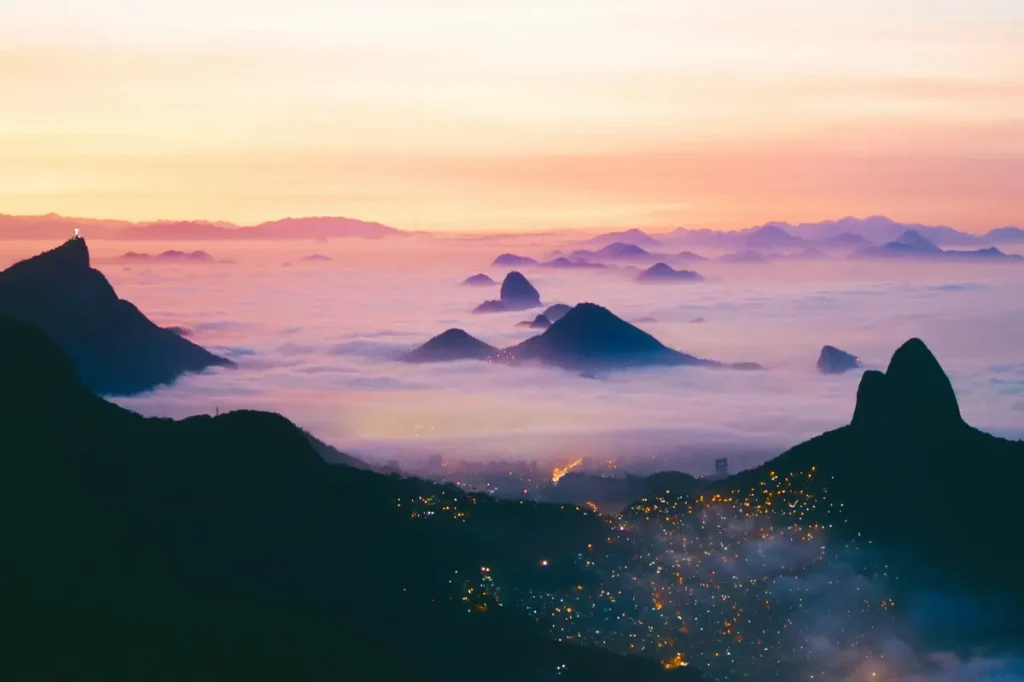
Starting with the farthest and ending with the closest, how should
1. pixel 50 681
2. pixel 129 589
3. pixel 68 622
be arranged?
pixel 129 589 < pixel 68 622 < pixel 50 681

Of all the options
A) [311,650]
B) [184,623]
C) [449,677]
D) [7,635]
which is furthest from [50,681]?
[449,677]

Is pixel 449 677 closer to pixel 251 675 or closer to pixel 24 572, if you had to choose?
pixel 251 675

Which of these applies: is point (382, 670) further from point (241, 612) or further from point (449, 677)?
point (241, 612)

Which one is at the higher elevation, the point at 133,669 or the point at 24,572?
the point at 24,572

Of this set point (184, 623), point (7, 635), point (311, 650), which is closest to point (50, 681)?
point (7, 635)

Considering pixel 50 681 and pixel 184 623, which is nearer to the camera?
pixel 50 681

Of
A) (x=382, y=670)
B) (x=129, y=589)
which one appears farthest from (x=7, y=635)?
(x=382, y=670)

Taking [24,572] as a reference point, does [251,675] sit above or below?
below

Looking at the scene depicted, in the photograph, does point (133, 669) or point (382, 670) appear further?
point (382, 670)

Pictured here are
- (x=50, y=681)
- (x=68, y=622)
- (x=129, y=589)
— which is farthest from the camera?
(x=129, y=589)
